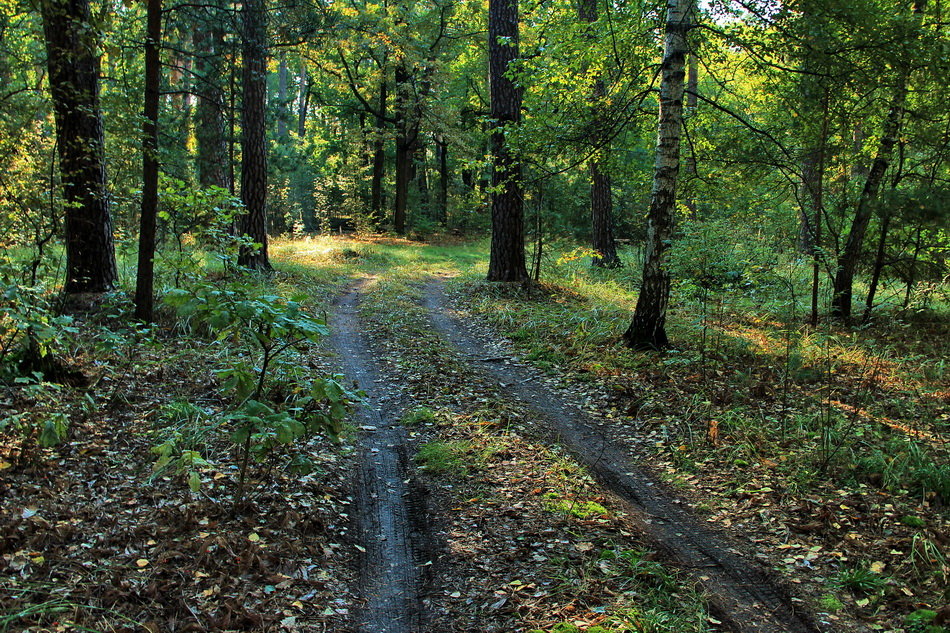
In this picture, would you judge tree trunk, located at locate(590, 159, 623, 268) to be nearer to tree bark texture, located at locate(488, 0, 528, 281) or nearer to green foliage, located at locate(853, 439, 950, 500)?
tree bark texture, located at locate(488, 0, 528, 281)

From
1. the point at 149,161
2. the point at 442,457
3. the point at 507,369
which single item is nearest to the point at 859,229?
the point at 507,369

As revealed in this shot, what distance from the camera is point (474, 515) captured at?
14.1ft

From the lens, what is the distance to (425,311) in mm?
10867

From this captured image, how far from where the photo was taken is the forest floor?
3.24 metres

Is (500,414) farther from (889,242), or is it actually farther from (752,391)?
(889,242)

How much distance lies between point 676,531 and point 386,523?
2.18 m

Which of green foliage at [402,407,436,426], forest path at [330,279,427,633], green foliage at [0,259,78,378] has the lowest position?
forest path at [330,279,427,633]

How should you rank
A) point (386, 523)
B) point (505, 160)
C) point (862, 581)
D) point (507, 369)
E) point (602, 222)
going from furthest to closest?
point (602, 222) → point (505, 160) → point (507, 369) → point (386, 523) → point (862, 581)

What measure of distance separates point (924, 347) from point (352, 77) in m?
23.0

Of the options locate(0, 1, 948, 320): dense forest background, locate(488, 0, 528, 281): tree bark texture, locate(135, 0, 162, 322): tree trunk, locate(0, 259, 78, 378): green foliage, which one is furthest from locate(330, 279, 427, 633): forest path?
locate(488, 0, 528, 281): tree bark texture

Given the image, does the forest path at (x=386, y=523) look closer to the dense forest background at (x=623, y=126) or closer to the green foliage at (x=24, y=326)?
the green foliage at (x=24, y=326)

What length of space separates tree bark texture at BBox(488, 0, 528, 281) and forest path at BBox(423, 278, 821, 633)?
16.6 feet

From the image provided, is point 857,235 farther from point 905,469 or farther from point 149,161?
point 149,161

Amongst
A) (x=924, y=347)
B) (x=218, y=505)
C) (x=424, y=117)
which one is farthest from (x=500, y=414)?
(x=424, y=117)
